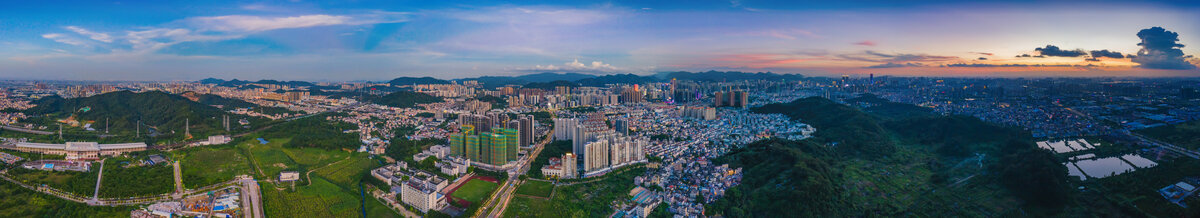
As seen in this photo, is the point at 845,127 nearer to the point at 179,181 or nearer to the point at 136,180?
the point at 179,181

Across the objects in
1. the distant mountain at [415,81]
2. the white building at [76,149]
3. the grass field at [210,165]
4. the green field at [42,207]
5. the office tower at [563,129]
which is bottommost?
the green field at [42,207]

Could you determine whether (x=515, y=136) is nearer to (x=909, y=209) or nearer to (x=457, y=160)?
(x=457, y=160)

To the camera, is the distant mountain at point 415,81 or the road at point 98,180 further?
the distant mountain at point 415,81

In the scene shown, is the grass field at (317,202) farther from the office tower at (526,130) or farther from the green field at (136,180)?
the office tower at (526,130)

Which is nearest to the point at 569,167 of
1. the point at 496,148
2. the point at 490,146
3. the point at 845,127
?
the point at 496,148

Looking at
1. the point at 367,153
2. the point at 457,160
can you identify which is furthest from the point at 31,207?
the point at 457,160

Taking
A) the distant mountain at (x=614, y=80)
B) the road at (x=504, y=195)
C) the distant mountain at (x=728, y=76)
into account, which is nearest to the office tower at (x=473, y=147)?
the road at (x=504, y=195)
